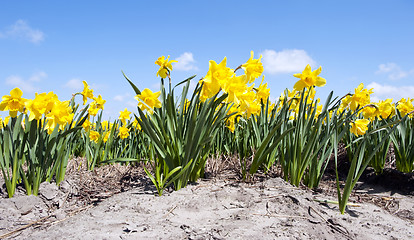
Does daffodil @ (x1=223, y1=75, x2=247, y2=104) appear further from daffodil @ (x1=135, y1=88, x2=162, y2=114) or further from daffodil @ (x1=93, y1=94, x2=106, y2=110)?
daffodil @ (x1=93, y1=94, x2=106, y2=110)

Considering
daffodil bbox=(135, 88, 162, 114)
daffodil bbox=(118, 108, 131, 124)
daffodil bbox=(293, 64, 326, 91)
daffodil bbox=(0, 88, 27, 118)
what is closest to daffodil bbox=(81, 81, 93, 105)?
daffodil bbox=(0, 88, 27, 118)

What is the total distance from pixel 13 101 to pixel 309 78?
2204 millimetres

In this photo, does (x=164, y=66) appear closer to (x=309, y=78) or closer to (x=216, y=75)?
(x=216, y=75)

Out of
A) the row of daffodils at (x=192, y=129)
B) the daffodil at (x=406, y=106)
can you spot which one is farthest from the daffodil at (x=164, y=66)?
the daffodil at (x=406, y=106)

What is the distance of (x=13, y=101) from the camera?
2.19m

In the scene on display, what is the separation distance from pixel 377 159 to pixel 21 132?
3805 mm

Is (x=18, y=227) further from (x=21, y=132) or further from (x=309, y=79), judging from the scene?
(x=309, y=79)

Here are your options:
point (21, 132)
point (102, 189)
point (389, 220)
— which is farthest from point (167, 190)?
point (389, 220)

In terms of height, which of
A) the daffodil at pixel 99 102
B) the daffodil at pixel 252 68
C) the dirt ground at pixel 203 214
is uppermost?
the daffodil at pixel 252 68

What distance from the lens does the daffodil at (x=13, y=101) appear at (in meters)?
2.17

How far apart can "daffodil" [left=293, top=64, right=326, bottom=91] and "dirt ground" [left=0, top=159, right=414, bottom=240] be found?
2.68 ft

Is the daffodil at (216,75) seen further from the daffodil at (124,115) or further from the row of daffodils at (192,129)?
the daffodil at (124,115)

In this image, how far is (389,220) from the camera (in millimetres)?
2061

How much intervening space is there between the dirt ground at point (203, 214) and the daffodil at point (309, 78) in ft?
2.68
